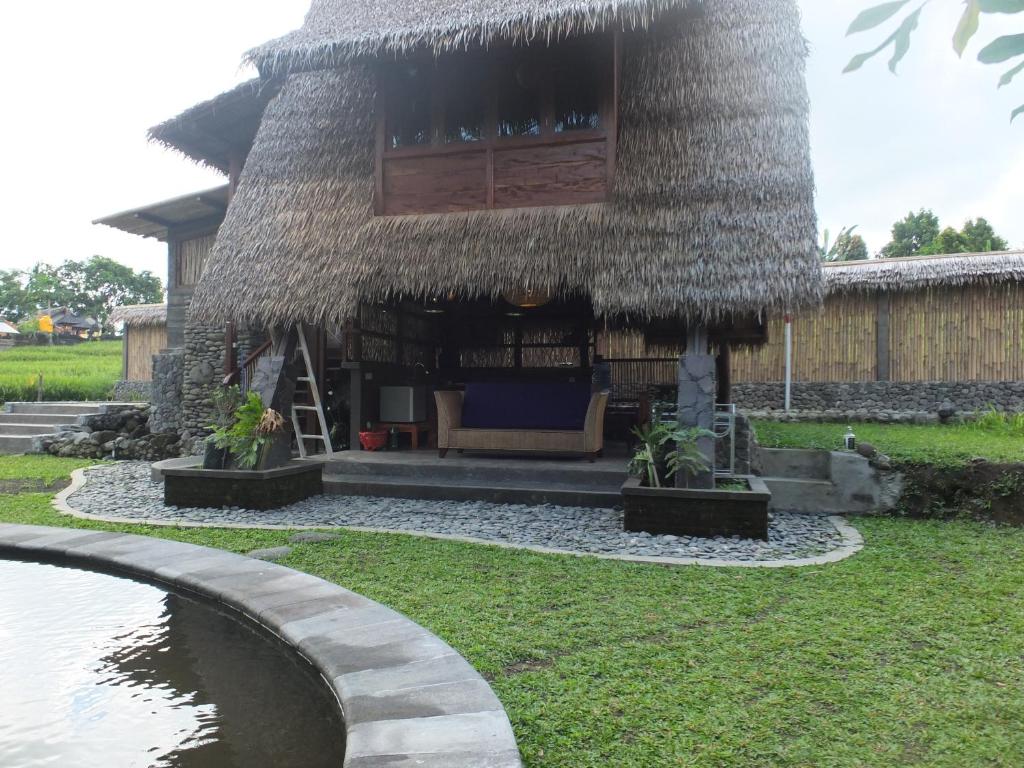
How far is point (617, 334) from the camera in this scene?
1052cm

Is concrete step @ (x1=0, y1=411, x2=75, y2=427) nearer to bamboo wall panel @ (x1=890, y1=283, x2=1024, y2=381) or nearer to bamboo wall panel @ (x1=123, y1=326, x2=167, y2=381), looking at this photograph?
bamboo wall panel @ (x1=123, y1=326, x2=167, y2=381)

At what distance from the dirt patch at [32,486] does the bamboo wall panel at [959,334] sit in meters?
13.3

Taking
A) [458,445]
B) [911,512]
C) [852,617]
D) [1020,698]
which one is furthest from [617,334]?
[1020,698]

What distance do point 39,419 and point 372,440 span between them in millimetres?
8713

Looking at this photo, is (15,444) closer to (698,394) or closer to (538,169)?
(538,169)

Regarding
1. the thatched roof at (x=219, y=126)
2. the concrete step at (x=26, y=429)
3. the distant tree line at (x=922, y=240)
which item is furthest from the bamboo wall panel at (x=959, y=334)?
the concrete step at (x=26, y=429)

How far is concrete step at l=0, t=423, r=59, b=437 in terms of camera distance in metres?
12.1

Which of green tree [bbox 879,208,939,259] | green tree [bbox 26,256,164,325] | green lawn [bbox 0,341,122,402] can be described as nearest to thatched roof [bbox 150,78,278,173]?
green lawn [bbox 0,341,122,402]

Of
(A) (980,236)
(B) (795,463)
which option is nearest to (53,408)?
(B) (795,463)

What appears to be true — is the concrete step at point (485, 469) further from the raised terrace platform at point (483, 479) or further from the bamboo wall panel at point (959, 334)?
the bamboo wall panel at point (959, 334)

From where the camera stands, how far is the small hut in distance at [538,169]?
18.9 ft

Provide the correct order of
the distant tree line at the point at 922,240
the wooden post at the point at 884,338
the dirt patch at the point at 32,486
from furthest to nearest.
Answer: the distant tree line at the point at 922,240 < the wooden post at the point at 884,338 < the dirt patch at the point at 32,486

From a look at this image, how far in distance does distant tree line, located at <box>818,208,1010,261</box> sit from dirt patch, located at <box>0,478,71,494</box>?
21172 mm

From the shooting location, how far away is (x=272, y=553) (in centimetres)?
444
